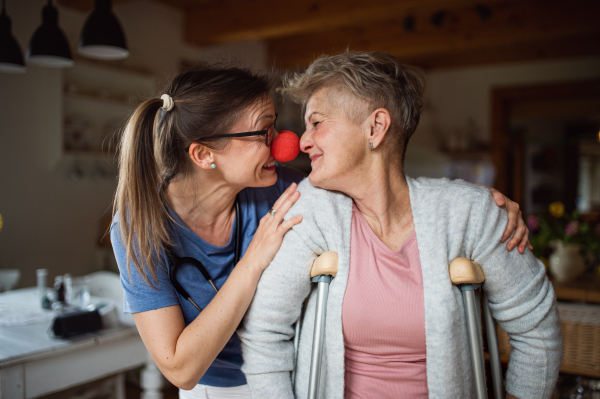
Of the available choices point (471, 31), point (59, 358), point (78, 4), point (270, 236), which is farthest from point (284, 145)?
point (471, 31)

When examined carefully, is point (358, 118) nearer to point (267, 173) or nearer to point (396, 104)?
point (396, 104)

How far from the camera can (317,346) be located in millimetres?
1182

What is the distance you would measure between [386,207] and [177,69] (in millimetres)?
2979

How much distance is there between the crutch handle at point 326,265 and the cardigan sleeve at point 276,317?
2.2 inches

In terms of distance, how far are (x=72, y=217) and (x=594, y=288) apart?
12.5 feet

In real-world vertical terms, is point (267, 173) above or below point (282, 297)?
above

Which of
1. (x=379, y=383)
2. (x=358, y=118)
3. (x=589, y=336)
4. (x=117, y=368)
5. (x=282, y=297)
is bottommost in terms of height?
(x=117, y=368)

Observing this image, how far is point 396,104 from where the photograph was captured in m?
1.33

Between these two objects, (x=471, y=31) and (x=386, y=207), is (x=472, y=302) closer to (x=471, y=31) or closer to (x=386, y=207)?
(x=386, y=207)

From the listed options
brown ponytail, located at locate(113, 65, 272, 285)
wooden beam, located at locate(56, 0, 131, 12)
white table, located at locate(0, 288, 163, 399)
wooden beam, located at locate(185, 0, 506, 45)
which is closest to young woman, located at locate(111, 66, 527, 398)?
brown ponytail, located at locate(113, 65, 272, 285)

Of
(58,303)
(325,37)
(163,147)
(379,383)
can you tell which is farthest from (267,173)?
(325,37)

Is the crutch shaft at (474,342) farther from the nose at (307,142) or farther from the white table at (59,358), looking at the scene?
the white table at (59,358)

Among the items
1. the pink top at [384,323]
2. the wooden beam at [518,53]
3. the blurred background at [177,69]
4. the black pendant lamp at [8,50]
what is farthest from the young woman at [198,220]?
the wooden beam at [518,53]

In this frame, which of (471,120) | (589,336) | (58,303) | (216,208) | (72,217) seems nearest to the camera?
(216,208)
